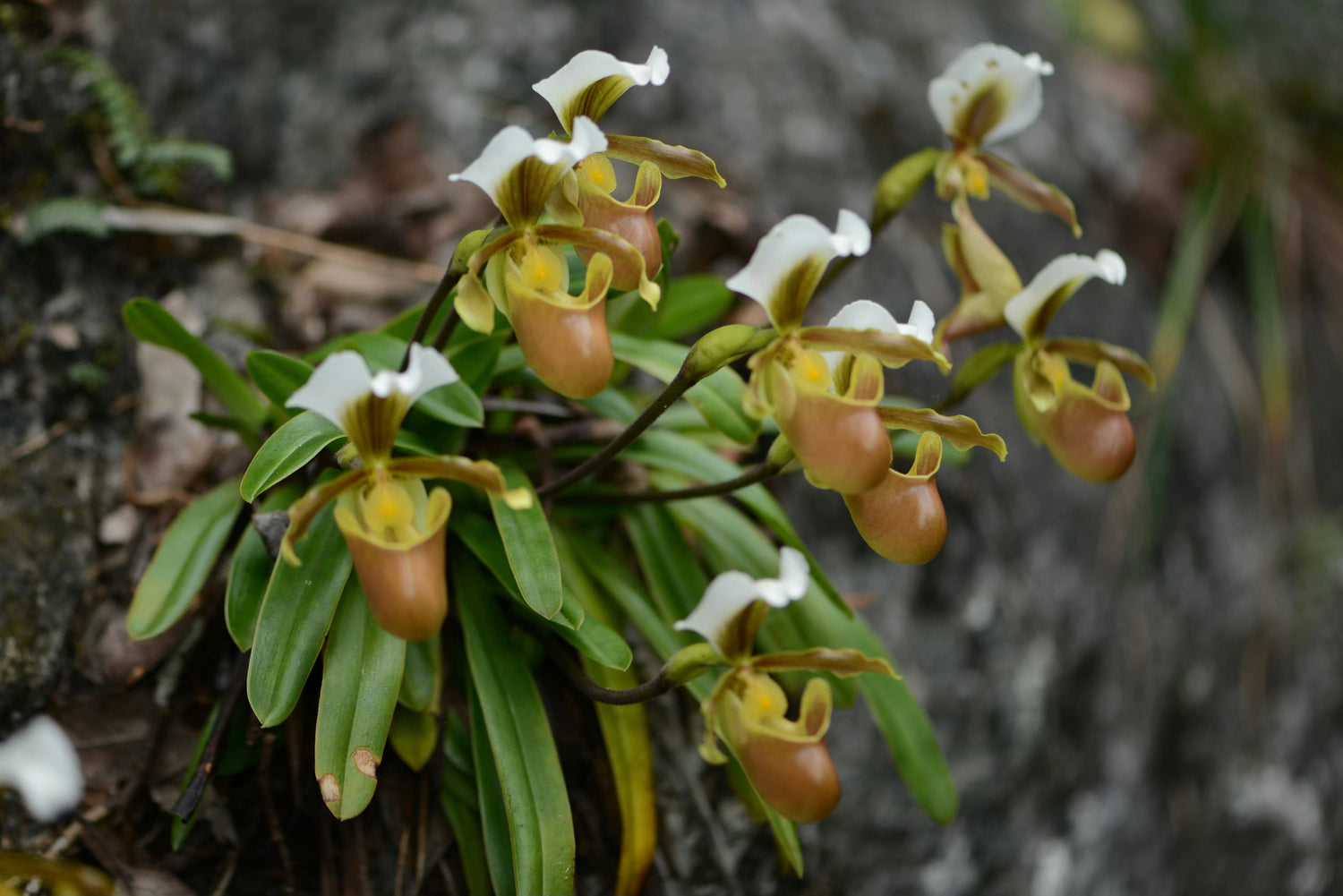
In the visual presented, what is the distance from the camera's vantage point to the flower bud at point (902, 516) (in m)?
1.28

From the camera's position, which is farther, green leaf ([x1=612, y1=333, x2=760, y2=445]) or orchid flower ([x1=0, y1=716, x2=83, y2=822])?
green leaf ([x1=612, y1=333, x2=760, y2=445])

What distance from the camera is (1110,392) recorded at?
1604 mm

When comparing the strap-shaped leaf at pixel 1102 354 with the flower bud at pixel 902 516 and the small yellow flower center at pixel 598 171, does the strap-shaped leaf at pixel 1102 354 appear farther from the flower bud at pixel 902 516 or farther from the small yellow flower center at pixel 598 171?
the small yellow flower center at pixel 598 171

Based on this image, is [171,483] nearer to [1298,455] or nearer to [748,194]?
[748,194]

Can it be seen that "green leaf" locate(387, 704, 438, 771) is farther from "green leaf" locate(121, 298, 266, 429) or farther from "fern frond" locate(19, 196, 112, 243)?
"fern frond" locate(19, 196, 112, 243)

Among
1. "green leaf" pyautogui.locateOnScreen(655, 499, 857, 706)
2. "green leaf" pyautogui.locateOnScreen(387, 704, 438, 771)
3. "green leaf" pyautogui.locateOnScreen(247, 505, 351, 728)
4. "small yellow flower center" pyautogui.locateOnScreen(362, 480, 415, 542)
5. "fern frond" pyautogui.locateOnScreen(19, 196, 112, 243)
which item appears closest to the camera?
"small yellow flower center" pyautogui.locateOnScreen(362, 480, 415, 542)

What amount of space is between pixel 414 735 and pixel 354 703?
20cm

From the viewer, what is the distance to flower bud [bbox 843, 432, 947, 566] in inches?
50.5

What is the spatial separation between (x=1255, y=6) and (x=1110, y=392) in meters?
4.43

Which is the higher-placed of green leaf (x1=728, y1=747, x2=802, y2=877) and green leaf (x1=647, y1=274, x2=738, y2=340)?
green leaf (x1=647, y1=274, x2=738, y2=340)

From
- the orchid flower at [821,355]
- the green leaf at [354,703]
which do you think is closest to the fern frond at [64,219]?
the green leaf at [354,703]

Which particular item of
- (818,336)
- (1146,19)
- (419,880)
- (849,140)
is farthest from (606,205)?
(1146,19)

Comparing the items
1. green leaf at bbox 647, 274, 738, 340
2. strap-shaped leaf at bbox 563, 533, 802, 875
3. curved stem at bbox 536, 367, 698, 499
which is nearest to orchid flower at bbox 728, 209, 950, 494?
curved stem at bbox 536, 367, 698, 499

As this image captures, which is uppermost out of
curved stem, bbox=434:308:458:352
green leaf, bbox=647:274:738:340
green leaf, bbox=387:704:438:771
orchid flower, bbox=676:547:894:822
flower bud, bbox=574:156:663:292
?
flower bud, bbox=574:156:663:292
